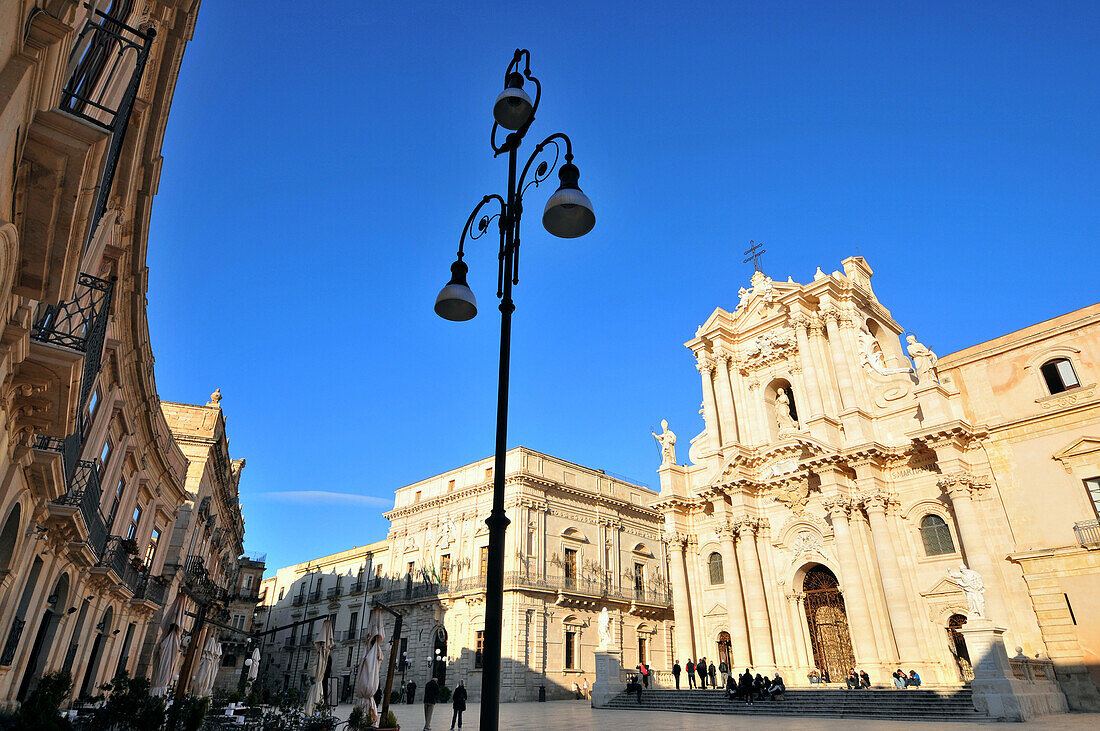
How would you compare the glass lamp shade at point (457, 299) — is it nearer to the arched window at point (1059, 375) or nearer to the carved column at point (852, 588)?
the carved column at point (852, 588)

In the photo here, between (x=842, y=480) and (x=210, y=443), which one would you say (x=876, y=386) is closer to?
(x=842, y=480)

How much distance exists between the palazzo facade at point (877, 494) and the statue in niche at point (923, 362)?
7 cm

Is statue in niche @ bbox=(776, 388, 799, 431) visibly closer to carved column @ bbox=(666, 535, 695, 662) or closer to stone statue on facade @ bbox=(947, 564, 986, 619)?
carved column @ bbox=(666, 535, 695, 662)

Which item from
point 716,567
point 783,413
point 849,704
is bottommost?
point 849,704

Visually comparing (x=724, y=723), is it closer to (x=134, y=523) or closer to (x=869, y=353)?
(x=869, y=353)

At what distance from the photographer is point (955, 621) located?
750 inches

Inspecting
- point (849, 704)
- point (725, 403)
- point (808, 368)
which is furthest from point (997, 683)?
point (725, 403)

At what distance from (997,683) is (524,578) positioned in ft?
65.7

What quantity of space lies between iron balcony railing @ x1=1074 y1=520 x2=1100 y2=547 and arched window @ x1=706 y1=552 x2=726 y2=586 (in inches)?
456

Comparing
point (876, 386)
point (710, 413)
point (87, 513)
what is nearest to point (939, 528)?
point (876, 386)

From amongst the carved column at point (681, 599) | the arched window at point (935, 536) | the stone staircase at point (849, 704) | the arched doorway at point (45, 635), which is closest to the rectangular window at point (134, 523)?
the arched doorway at point (45, 635)

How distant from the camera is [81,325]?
8.00 metres

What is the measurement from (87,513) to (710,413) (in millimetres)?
22625

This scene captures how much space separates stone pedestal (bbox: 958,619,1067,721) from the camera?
14242 millimetres
